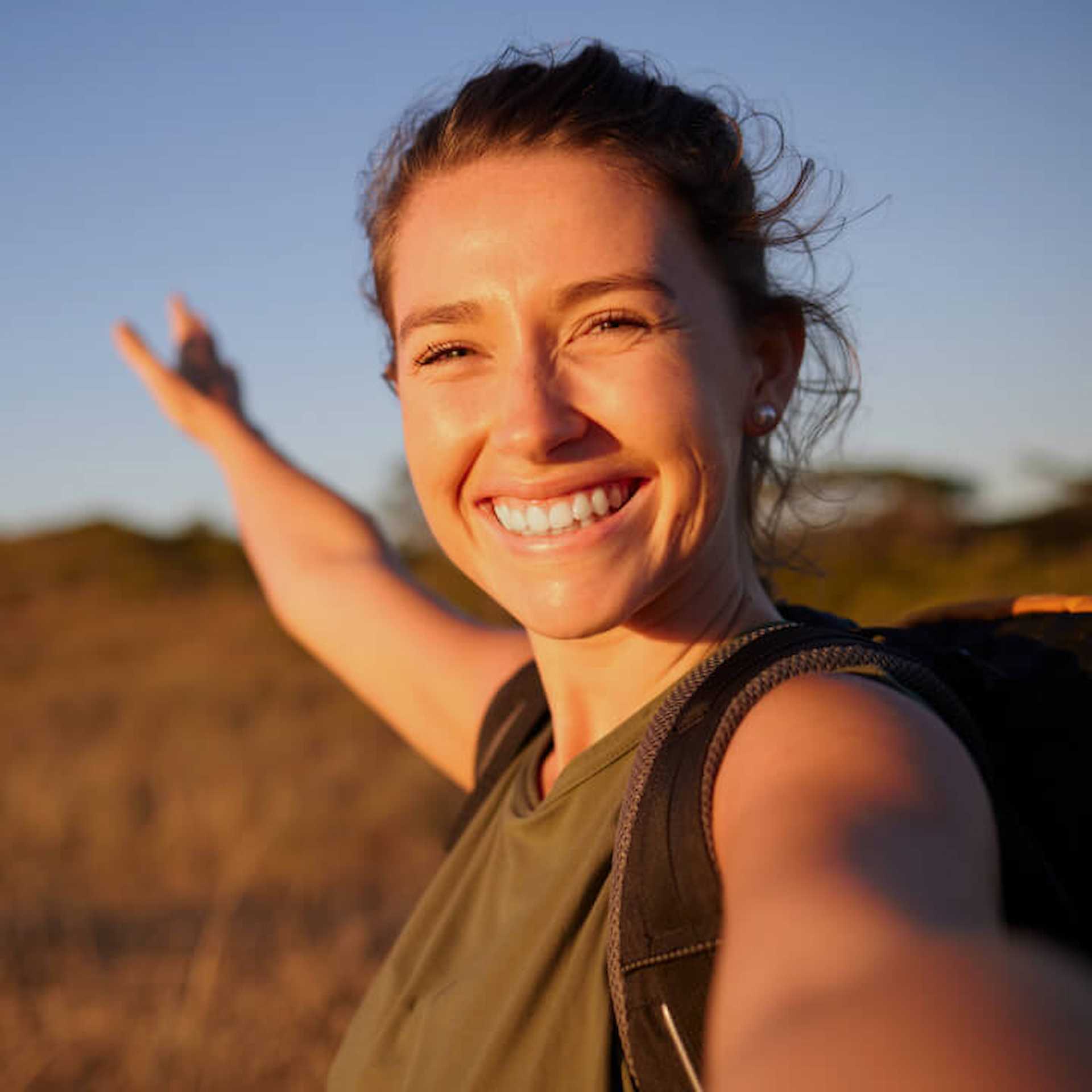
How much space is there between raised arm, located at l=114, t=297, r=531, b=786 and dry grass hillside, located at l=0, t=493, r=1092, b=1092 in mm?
771

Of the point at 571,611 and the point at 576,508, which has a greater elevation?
the point at 576,508

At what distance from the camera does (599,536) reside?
151cm

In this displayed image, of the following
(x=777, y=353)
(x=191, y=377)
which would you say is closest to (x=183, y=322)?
(x=191, y=377)

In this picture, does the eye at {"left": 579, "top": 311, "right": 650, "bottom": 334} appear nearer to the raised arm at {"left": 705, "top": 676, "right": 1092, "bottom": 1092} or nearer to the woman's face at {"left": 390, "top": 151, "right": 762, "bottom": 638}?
the woman's face at {"left": 390, "top": 151, "right": 762, "bottom": 638}

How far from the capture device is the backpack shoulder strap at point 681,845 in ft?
3.20

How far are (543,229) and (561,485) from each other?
320 millimetres

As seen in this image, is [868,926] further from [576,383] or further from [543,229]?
[543,229]

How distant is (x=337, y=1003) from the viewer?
3404 millimetres

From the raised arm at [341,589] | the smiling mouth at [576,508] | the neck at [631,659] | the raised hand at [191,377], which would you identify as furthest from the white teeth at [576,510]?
the raised hand at [191,377]

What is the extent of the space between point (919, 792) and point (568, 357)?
0.76 meters

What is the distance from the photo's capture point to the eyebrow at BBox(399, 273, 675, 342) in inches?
56.4

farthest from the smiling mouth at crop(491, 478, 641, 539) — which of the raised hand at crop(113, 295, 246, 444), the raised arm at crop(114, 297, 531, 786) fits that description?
the raised hand at crop(113, 295, 246, 444)

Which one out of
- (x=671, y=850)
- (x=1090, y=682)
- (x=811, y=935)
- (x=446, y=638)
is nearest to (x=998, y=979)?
(x=811, y=935)

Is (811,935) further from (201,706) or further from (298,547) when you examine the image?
(201,706)
